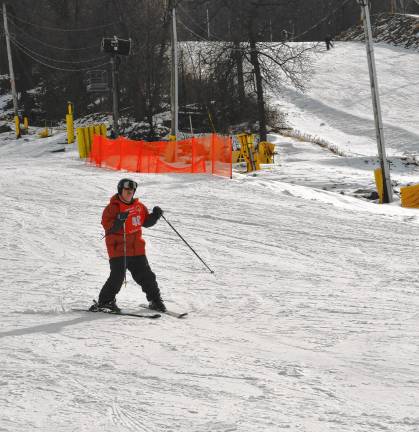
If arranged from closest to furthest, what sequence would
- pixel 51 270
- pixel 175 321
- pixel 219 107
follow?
pixel 175 321, pixel 51 270, pixel 219 107

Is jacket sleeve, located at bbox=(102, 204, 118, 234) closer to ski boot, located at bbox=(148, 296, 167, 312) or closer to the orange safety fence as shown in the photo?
ski boot, located at bbox=(148, 296, 167, 312)

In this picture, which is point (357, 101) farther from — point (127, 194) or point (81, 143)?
point (127, 194)

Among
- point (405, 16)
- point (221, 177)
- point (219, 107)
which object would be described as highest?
point (405, 16)

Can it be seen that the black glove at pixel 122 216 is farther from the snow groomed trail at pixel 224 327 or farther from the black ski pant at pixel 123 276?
the snow groomed trail at pixel 224 327

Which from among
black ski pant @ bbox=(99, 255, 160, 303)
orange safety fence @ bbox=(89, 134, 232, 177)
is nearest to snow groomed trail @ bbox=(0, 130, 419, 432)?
black ski pant @ bbox=(99, 255, 160, 303)

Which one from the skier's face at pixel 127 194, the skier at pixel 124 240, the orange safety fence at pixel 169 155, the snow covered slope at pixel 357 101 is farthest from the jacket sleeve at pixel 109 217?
the snow covered slope at pixel 357 101

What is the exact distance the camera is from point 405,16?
5262 centimetres

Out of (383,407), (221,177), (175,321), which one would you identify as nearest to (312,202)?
(221,177)

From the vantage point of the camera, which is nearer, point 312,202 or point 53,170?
point 312,202

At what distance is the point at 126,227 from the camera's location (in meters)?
6.96

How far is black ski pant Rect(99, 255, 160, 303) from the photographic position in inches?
277

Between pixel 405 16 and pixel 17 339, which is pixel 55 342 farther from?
pixel 405 16

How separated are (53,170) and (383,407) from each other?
16.5 meters

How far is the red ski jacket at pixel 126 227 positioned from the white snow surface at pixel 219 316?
723 millimetres
